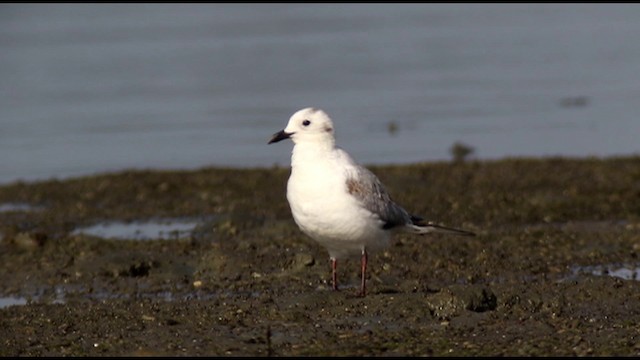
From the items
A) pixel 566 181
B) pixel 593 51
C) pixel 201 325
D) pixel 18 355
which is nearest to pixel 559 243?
pixel 566 181

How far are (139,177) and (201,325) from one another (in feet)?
22.2

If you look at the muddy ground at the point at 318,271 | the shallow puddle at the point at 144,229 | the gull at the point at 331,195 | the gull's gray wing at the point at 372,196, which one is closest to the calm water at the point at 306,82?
the muddy ground at the point at 318,271

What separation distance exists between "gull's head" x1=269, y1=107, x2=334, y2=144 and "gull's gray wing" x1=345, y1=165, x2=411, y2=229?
0.31 m

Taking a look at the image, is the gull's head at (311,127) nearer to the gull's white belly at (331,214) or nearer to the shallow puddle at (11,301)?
the gull's white belly at (331,214)

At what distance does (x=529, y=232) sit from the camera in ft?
39.5

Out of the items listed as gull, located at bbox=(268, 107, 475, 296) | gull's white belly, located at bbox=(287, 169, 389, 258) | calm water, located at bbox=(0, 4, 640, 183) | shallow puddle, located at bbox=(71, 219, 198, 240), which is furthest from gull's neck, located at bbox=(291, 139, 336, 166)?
calm water, located at bbox=(0, 4, 640, 183)

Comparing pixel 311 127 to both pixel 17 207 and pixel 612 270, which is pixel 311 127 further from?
pixel 17 207

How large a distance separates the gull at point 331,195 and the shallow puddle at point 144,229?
3063 millimetres

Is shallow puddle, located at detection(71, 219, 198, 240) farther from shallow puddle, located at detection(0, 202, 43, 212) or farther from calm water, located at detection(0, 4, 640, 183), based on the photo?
calm water, located at detection(0, 4, 640, 183)

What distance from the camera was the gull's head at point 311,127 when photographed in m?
9.68

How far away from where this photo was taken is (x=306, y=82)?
2209cm

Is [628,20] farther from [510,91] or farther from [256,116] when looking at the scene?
[256,116]

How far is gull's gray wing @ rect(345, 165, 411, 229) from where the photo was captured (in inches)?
374

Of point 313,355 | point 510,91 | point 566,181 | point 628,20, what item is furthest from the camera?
point 628,20
